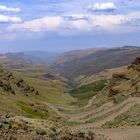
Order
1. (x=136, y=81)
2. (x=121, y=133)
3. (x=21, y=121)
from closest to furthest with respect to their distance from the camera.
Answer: (x=21, y=121) → (x=121, y=133) → (x=136, y=81)

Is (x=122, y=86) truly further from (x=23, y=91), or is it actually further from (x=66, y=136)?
(x=66, y=136)

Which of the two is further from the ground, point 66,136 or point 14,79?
point 14,79

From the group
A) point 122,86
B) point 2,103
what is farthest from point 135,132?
point 122,86

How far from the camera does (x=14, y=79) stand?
19338 centimetres

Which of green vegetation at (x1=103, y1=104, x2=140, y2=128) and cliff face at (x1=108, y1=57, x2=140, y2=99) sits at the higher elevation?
cliff face at (x1=108, y1=57, x2=140, y2=99)

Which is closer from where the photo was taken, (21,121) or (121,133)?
(21,121)

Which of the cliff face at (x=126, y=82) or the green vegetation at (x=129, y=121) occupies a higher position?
the cliff face at (x=126, y=82)

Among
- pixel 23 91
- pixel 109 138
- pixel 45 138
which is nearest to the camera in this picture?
pixel 45 138

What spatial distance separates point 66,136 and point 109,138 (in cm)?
912

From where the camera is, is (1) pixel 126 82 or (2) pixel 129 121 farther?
(1) pixel 126 82

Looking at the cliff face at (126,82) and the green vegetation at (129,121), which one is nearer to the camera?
the green vegetation at (129,121)

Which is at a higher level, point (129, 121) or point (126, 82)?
point (126, 82)

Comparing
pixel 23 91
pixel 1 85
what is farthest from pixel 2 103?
pixel 23 91

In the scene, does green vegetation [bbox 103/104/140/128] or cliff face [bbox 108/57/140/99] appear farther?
cliff face [bbox 108/57/140/99]
